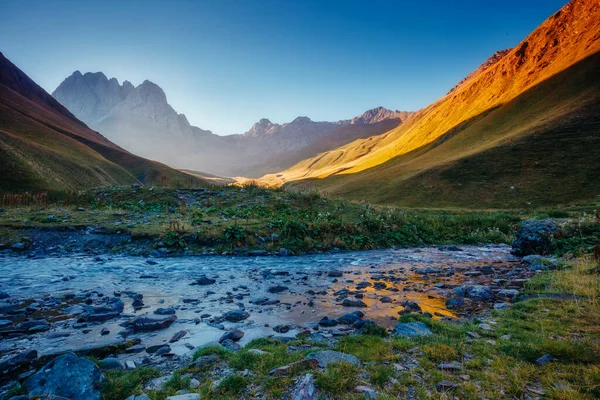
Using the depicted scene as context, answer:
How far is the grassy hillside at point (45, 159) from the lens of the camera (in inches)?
1699

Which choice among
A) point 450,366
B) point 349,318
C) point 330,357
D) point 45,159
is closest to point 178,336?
point 330,357

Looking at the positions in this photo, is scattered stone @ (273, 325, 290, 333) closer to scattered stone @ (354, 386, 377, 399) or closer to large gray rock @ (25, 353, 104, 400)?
scattered stone @ (354, 386, 377, 399)

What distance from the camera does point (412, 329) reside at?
22.4 feet

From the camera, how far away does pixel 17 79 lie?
454 ft

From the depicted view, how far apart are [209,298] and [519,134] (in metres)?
91.9

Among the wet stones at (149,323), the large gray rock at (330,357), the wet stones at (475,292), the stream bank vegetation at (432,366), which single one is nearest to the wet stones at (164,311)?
the wet stones at (149,323)

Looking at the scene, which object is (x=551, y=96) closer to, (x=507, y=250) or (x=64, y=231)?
(x=507, y=250)

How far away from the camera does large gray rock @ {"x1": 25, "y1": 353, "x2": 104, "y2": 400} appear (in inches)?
171

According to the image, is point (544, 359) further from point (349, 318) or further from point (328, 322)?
point (328, 322)

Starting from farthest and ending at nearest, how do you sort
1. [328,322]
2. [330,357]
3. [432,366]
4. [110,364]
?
[328,322] → [110,364] → [330,357] → [432,366]

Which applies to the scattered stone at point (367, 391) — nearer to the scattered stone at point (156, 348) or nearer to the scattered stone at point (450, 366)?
the scattered stone at point (450, 366)

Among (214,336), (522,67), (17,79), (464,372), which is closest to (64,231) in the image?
(214,336)

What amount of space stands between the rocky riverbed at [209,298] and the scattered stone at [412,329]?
0.80 meters

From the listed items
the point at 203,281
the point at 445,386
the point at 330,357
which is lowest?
the point at 203,281
